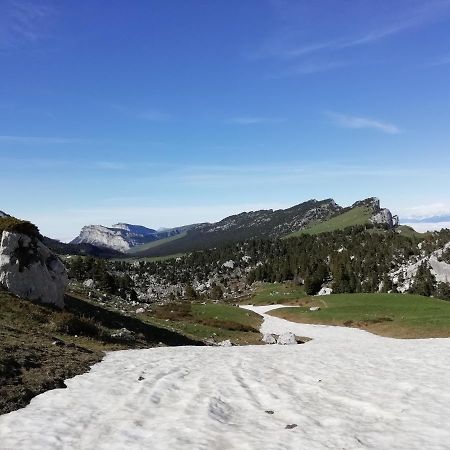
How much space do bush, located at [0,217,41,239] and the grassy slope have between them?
24.6 ft

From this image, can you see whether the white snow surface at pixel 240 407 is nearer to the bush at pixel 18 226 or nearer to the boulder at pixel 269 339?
the bush at pixel 18 226

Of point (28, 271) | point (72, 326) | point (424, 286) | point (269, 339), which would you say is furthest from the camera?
point (424, 286)

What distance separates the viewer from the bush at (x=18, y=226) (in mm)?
39938

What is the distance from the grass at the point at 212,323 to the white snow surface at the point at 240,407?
79.8 feet

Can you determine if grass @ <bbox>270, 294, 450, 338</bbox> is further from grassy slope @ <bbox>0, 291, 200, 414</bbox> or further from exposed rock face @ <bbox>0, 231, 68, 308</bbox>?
exposed rock face @ <bbox>0, 231, 68, 308</bbox>

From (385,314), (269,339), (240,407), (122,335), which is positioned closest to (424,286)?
(385,314)

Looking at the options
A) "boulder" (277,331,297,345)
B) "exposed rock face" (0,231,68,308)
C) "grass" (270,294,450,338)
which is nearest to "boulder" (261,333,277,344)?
"boulder" (277,331,297,345)

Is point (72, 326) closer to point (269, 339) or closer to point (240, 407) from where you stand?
point (240, 407)

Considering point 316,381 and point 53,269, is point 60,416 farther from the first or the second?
point 53,269

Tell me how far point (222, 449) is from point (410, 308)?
66.4 metres

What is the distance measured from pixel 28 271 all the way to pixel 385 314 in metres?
53.6

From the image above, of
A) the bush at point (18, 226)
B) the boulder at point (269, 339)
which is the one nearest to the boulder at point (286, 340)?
the boulder at point (269, 339)

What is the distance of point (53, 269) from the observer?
135ft

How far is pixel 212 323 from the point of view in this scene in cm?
6369
